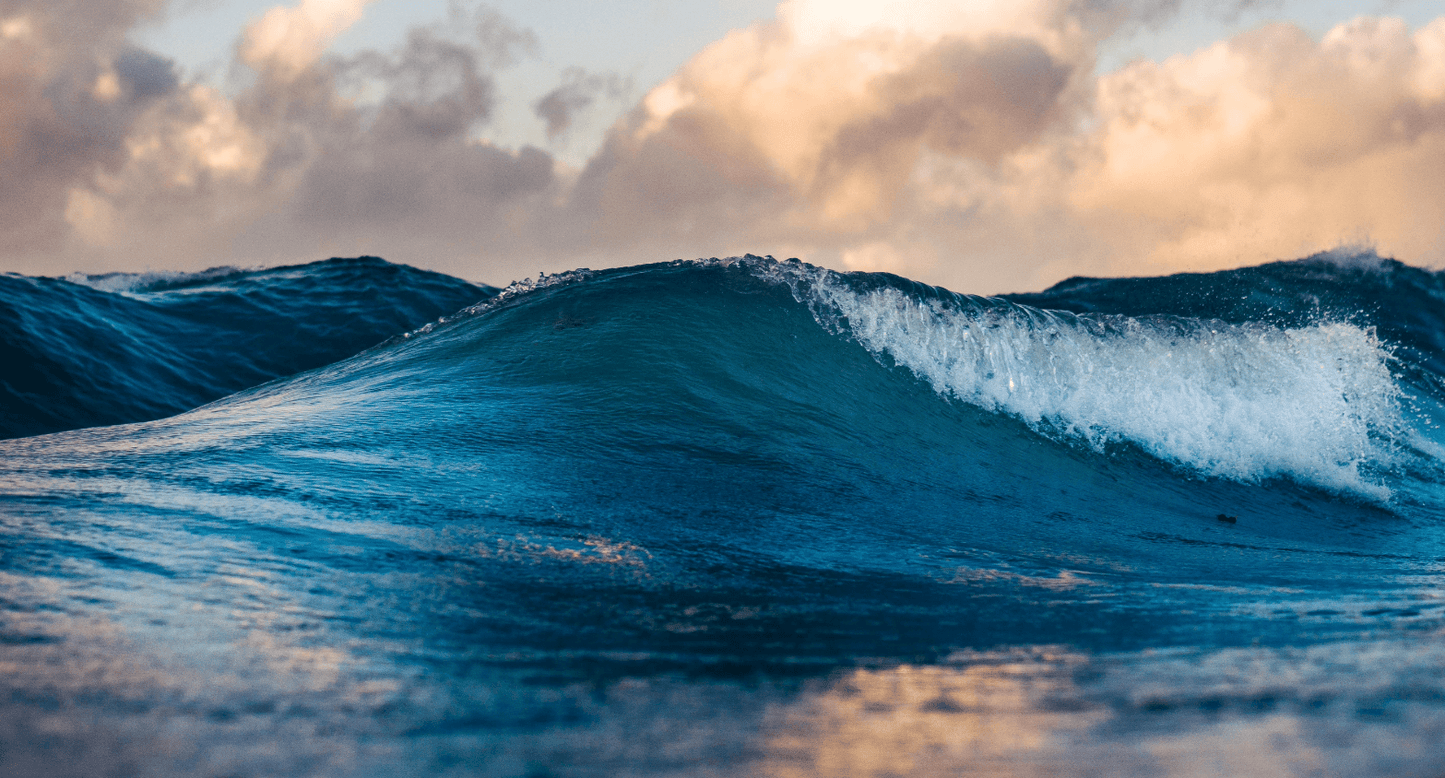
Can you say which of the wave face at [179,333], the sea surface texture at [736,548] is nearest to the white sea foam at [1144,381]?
the sea surface texture at [736,548]

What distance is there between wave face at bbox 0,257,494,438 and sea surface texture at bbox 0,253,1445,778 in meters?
0.10

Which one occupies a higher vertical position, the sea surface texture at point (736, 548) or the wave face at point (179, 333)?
the wave face at point (179, 333)

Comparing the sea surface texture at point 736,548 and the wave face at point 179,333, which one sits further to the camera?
the wave face at point 179,333

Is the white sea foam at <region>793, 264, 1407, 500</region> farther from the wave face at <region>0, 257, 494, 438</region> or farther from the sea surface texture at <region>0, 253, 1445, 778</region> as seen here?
the wave face at <region>0, 257, 494, 438</region>

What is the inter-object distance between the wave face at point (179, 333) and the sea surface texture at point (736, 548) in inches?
4.1

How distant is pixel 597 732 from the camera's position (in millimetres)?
1854

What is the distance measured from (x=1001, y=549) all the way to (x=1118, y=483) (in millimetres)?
2975

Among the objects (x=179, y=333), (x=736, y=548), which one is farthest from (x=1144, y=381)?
(x=179, y=333)

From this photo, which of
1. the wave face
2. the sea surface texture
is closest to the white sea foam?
the sea surface texture

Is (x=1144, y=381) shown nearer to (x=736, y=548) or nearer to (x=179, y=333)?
(x=736, y=548)

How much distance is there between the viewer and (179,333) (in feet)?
42.6

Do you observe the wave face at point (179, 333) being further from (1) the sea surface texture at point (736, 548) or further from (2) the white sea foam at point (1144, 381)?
(2) the white sea foam at point (1144, 381)

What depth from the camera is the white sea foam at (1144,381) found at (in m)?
8.11

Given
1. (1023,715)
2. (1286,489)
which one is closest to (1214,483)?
(1286,489)
